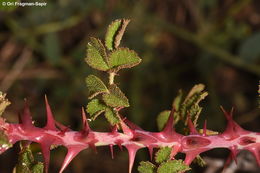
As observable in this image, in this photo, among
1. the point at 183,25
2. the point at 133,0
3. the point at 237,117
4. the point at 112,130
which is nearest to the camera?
the point at 112,130

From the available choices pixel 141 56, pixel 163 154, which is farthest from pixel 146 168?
pixel 141 56

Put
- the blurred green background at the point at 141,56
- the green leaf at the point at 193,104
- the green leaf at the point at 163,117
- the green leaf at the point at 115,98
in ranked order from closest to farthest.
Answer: the green leaf at the point at 115,98 → the green leaf at the point at 193,104 → the green leaf at the point at 163,117 → the blurred green background at the point at 141,56

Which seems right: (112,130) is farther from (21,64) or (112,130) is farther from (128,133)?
(21,64)

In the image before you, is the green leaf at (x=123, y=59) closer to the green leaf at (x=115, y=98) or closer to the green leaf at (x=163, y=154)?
the green leaf at (x=115, y=98)

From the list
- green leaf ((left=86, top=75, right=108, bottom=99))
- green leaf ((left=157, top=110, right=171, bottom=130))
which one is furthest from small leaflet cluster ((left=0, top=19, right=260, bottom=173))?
green leaf ((left=157, top=110, right=171, bottom=130))

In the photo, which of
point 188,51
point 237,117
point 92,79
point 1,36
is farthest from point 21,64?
point 92,79

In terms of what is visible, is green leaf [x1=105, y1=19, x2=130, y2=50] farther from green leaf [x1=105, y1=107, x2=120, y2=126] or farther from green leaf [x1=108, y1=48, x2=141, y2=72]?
green leaf [x1=105, y1=107, x2=120, y2=126]

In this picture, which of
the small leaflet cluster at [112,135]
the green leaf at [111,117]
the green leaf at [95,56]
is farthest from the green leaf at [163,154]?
the green leaf at [95,56]
